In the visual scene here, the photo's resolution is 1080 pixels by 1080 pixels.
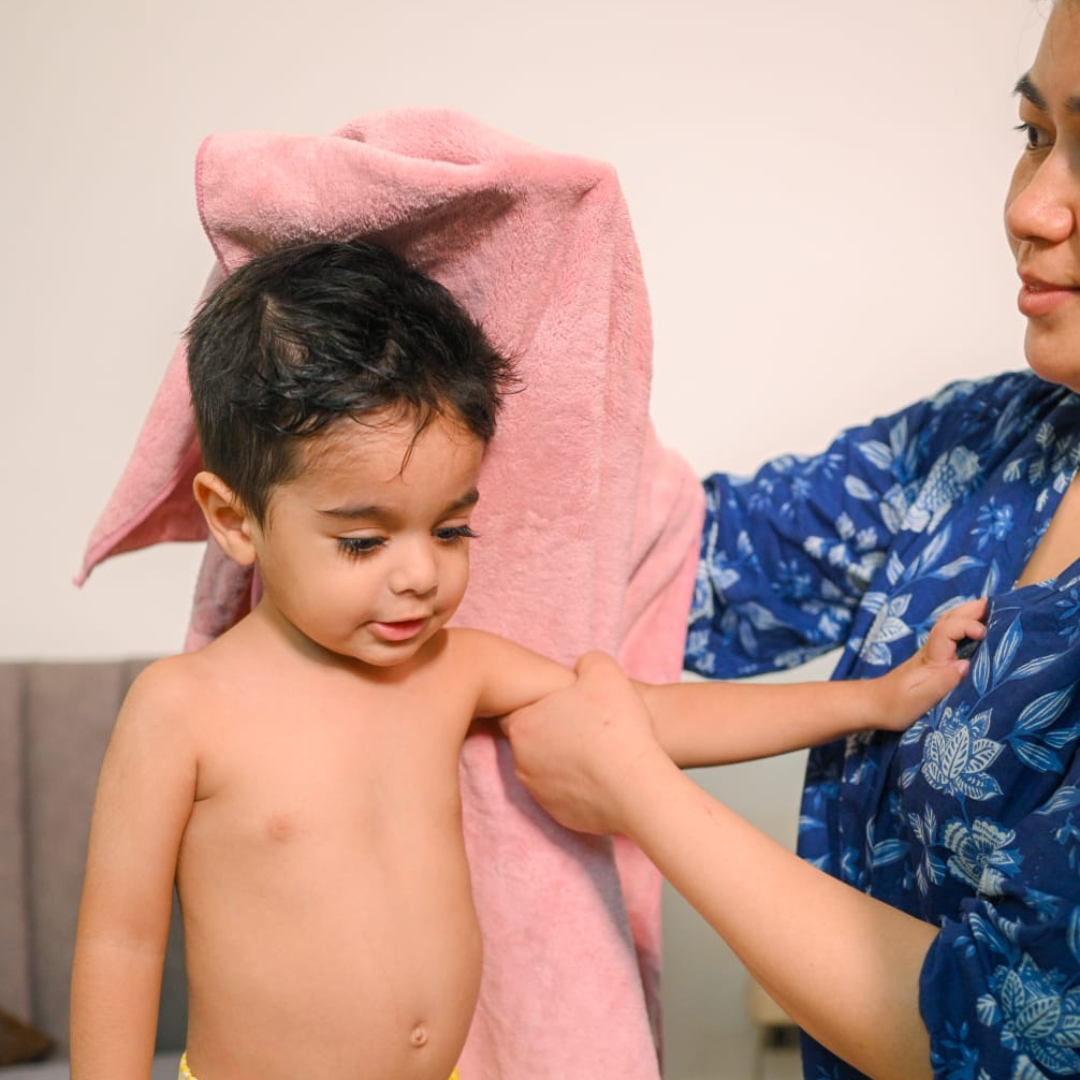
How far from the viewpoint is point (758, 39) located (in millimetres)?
1692

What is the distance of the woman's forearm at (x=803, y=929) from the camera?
27.3 inches

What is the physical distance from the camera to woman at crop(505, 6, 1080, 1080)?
2.13 ft

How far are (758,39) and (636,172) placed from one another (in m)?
0.25

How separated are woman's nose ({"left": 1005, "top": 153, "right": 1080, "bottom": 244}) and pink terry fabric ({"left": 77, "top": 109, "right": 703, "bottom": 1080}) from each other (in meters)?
0.28

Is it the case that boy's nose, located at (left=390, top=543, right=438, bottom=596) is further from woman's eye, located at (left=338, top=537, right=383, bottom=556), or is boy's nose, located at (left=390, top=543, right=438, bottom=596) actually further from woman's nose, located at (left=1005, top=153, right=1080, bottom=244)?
woman's nose, located at (left=1005, top=153, right=1080, bottom=244)

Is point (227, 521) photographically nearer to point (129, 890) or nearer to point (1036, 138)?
point (129, 890)

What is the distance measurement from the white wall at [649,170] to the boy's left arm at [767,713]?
0.86 metres

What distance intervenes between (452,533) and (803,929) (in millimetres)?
353

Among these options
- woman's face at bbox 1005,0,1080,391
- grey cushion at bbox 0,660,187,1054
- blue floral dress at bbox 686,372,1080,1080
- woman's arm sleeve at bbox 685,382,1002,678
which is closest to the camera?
blue floral dress at bbox 686,372,1080,1080

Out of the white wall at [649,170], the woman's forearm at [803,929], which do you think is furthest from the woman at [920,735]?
the white wall at [649,170]

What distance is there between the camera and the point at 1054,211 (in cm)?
78

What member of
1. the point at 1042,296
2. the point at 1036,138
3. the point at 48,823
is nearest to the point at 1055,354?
the point at 1042,296

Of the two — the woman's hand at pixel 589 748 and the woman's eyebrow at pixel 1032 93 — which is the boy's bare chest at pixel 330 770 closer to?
the woman's hand at pixel 589 748

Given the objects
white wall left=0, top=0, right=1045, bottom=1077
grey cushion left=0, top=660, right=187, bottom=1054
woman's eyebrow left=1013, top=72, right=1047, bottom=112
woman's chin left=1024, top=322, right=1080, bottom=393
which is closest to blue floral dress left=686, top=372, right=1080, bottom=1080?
woman's chin left=1024, top=322, right=1080, bottom=393
